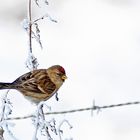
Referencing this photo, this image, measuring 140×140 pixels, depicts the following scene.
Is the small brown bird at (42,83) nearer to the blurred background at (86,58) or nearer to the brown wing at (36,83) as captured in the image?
the brown wing at (36,83)

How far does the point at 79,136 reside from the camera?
21.8 feet

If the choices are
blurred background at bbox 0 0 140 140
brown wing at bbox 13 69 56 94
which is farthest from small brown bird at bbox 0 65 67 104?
blurred background at bbox 0 0 140 140

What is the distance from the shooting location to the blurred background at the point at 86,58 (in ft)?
22.5

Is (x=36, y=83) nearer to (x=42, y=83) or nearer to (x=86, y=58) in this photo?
(x=42, y=83)

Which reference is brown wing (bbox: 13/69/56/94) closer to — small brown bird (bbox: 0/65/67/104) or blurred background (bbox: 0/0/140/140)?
small brown bird (bbox: 0/65/67/104)

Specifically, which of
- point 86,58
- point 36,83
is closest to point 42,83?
point 36,83

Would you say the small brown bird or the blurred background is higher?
the blurred background

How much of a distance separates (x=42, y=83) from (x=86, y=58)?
11.6 ft

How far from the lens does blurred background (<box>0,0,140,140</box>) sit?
685 centimetres

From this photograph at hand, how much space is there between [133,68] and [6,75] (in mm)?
1149

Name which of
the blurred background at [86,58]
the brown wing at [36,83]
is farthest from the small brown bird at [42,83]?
the blurred background at [86,58]

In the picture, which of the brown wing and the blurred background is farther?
the blurred background

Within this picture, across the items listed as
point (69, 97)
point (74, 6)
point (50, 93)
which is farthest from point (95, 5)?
point (50, 93)

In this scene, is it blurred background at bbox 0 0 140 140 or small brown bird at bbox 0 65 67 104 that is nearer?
small brown bird at bbox 0 65 67 104
